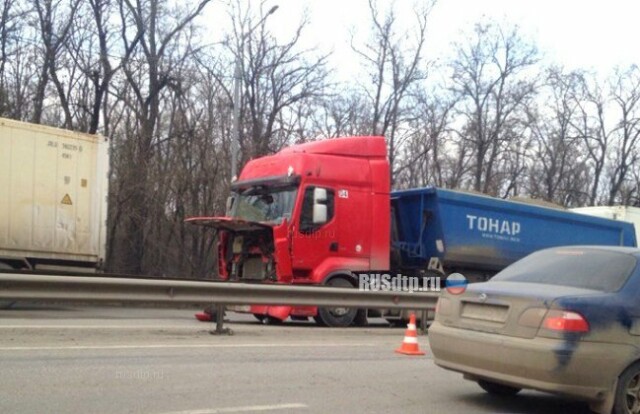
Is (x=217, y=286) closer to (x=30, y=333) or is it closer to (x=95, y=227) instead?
(x=30, y=333)

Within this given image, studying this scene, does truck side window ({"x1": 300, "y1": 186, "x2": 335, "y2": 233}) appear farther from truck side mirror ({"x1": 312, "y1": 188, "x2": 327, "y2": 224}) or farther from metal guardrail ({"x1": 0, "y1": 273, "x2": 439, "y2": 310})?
metal guardrail ({"x1": 0, "y1": 273, "x2": 439, "y2": 310})

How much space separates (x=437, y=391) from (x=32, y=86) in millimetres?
24889

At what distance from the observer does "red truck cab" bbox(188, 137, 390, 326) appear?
1263 cm

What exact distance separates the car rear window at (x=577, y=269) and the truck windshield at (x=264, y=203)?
6.30 metres

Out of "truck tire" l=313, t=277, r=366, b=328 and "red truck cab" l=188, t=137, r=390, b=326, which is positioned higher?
"red truck cab" l=188, t=137, r=390, b=326

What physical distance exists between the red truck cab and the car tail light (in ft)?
23.4

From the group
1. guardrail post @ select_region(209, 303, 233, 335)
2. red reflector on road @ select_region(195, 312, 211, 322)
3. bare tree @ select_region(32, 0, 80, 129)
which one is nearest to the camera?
guardrail post @ select_region(209, 303, 233, 335)

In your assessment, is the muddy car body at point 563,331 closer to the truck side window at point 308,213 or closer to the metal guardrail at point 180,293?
the metal guardrail at point 180,293

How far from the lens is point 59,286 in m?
9.64

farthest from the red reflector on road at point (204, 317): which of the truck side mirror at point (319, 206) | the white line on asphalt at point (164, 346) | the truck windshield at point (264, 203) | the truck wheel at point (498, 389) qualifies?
the truck wheel at point (498, 389)

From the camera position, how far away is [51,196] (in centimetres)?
1541

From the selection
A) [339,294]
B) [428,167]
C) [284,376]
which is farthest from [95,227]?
[428,167]

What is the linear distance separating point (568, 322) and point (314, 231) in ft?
24.1

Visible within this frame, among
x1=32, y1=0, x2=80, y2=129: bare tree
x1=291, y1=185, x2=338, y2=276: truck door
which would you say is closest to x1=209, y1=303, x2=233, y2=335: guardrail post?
x1=291, y1=185, x2=338, y2=276: truck door
